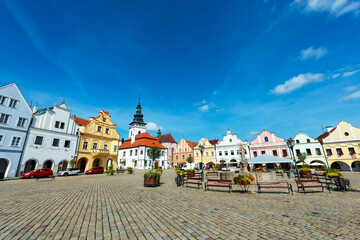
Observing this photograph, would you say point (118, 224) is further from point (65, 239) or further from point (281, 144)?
point (281, 144)

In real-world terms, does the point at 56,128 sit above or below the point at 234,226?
above

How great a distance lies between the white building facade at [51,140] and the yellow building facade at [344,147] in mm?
53080

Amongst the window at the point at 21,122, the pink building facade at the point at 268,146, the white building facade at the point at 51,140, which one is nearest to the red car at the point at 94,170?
the white building facade at the point at 51,140

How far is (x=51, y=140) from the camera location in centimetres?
2619

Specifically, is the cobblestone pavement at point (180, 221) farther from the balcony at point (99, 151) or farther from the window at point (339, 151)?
the window at point (339, 151)

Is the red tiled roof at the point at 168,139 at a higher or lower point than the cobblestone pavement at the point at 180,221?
higher

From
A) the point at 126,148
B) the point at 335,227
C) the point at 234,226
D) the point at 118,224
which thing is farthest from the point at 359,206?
the point at 126,148

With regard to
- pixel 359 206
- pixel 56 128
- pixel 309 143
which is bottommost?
pixel 359 206

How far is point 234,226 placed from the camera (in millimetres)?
4793

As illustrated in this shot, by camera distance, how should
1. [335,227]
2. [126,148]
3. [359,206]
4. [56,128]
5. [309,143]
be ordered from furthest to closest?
[126,148]
[309,143]
[56,128]
[359,206]
[335,227]

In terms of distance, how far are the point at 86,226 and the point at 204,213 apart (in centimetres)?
414

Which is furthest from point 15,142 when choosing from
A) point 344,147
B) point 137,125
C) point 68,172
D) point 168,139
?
point 344,147

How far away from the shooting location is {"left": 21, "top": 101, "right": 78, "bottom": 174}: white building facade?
24141 mm

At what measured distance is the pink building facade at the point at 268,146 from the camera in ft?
120
